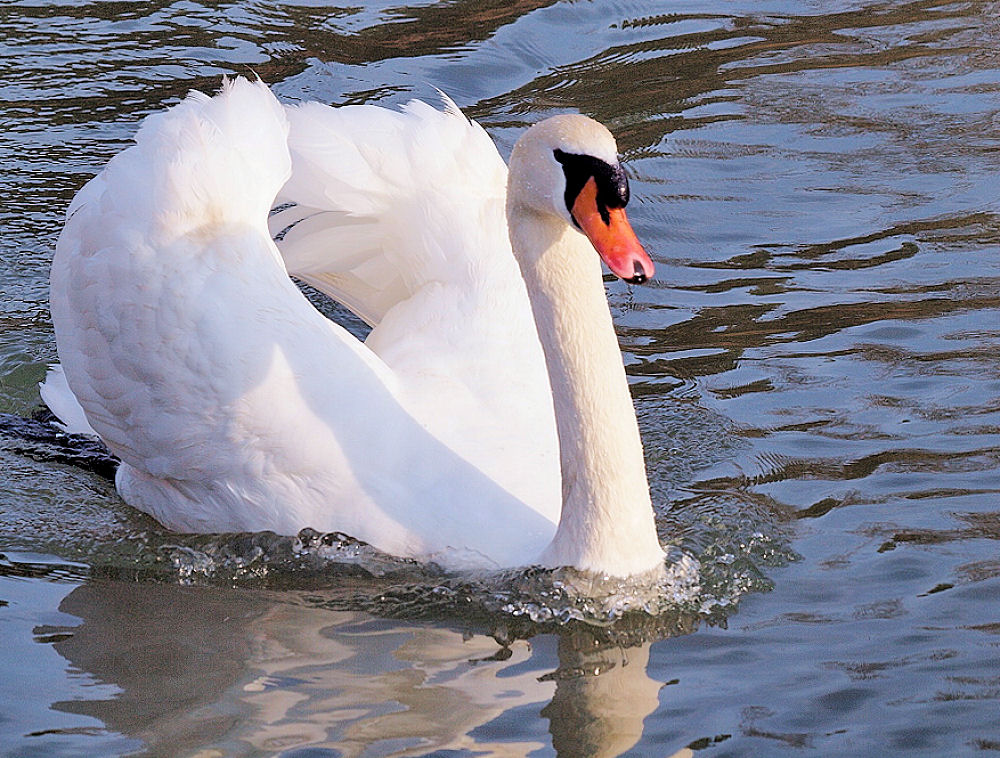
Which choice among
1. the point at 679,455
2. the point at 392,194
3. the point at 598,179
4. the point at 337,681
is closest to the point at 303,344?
the point at 392,194

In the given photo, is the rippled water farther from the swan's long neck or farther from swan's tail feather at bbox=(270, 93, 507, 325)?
swan's tail feather at bbox=(270, 93, 507, 325)

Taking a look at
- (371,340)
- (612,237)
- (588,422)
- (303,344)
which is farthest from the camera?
(371,340)

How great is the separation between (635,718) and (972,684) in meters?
0.91

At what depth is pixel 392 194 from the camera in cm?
628

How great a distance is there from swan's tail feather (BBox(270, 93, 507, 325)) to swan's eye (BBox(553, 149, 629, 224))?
5.13 ft

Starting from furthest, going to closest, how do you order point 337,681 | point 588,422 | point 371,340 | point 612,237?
point 371,340 → point 588,422 → point 337,681 → point 612,237

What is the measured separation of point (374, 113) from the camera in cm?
639

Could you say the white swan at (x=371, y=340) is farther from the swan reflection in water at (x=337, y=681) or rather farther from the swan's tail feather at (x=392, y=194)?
the swan reflection in water at (x=337, y=681)

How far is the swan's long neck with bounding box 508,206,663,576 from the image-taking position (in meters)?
5.03

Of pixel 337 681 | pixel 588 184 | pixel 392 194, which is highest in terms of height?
pixel 588 184

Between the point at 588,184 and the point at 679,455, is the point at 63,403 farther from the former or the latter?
the point at 588,184

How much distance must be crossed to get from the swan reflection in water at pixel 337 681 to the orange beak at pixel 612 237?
113 centimetres

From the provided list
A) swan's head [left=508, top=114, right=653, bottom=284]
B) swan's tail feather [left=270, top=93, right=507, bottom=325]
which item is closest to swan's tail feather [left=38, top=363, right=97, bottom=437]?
swan's tail feather [left=270, top=93, right=507, bottom=325]

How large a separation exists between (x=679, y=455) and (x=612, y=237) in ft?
6.29
